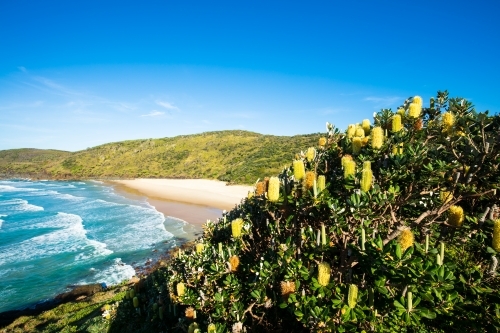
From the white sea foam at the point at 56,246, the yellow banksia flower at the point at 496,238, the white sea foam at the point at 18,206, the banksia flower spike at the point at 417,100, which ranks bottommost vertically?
the white sea foam at the point at 56,246

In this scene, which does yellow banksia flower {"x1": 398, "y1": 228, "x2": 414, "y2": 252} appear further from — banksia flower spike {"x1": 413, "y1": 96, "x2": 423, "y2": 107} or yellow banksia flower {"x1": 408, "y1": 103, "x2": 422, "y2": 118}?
banksia flower spike {"x1": 413, "y1": 96, "x2": 423, "y2": 107}

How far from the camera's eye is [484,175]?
2920 mm

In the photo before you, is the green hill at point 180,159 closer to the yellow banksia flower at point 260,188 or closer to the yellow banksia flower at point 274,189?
the yellow banksia flower at point 260,188

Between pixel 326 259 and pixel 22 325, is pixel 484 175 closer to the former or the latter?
pixel 326 259

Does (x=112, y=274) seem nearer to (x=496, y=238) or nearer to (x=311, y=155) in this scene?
(x=311, y=155)

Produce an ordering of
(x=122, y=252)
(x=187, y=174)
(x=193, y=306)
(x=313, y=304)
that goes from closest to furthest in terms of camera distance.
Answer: (x=313, y=304) → (x=193, y=306) → (x=122, y=252) → (x=187, y=174)

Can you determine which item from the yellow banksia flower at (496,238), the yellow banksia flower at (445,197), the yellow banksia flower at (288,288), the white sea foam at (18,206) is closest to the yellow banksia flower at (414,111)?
the yellow banksia flower at (445,197)

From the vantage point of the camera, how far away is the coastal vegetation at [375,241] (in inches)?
92.1

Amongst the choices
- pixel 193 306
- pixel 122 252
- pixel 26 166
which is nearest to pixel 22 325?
pixel 122 252

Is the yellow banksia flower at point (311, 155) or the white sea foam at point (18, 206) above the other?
the yellow banksia flower at point (311, 155)

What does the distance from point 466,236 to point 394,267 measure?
143cm

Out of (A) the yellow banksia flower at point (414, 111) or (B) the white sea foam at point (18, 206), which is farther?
(B) the white sea foam at point (18, 206)

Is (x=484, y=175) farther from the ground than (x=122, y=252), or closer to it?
farther from the ground

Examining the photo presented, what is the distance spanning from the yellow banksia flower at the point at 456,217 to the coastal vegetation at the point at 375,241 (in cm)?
1
